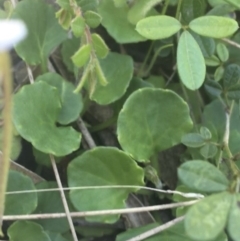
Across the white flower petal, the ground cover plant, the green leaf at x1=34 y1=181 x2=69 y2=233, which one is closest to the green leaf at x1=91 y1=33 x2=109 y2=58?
the ground cover plant

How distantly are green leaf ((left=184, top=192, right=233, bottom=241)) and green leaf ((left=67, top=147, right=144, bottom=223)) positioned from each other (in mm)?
176

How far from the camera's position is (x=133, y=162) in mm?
608

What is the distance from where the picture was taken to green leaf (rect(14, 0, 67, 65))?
0.69 m

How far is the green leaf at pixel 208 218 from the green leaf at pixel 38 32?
1.22 ft

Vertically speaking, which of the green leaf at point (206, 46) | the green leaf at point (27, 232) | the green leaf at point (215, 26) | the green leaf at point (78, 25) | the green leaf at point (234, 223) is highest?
the green leaf at point (78, 25)

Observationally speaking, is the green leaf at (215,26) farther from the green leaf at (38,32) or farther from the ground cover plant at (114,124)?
the green leaf at (38,32)

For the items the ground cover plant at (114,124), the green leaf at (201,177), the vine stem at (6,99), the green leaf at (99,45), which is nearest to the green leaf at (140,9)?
the ground cover plant at (114,124)

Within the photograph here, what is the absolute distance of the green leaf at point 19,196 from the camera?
0.61 metres

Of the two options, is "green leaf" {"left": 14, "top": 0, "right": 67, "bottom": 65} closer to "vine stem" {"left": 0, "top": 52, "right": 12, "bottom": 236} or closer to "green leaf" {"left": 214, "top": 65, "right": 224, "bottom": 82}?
"green leaf" {"left": 214, "top": 65, "right": 224, "bottom": 82}

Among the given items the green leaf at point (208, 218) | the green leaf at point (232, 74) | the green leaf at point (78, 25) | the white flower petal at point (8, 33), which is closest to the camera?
the white flower petal at point (8, 33)

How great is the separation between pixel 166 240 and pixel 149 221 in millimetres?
82

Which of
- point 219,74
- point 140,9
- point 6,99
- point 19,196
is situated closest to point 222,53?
point 219,74

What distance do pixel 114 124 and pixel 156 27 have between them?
23 centimetres

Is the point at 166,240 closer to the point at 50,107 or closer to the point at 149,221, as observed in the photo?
the point at 149,221
